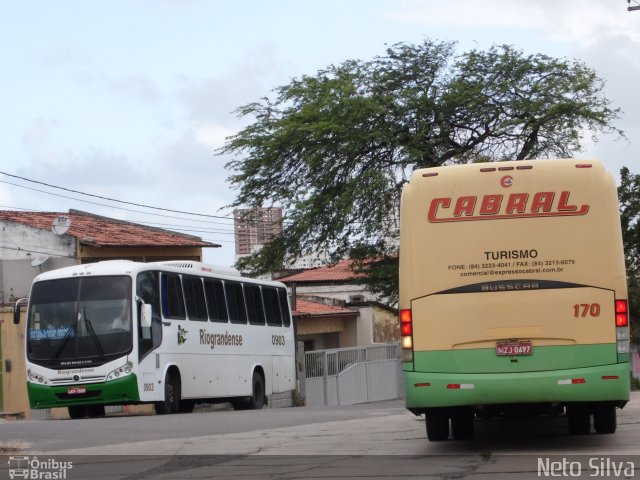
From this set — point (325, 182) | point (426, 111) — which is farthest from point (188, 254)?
point (426, 111)

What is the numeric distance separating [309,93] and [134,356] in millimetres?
19258

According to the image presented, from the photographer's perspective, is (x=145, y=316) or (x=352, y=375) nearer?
(x=145, y=316)

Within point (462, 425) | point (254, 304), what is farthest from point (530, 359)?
point (254, 304)

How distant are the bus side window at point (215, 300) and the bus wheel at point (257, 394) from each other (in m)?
2.53

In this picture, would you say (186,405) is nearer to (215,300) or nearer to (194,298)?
(194,298)

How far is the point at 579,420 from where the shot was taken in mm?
13609

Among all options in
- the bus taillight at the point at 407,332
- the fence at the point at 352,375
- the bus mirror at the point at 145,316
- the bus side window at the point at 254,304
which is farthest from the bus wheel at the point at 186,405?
the bus taillight at the point at 407,332

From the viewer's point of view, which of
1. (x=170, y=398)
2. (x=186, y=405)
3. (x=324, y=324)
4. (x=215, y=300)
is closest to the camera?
(x=170, y=398)

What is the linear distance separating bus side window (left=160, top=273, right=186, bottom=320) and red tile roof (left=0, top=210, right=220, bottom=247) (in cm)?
1583

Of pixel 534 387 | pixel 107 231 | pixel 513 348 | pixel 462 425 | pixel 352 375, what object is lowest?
pixel 462 425

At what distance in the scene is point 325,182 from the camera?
131ft

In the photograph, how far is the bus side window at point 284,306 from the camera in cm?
3142

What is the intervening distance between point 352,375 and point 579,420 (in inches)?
1065

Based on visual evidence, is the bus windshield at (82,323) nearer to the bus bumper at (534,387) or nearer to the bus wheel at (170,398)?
the bus wheel at (170,398)
